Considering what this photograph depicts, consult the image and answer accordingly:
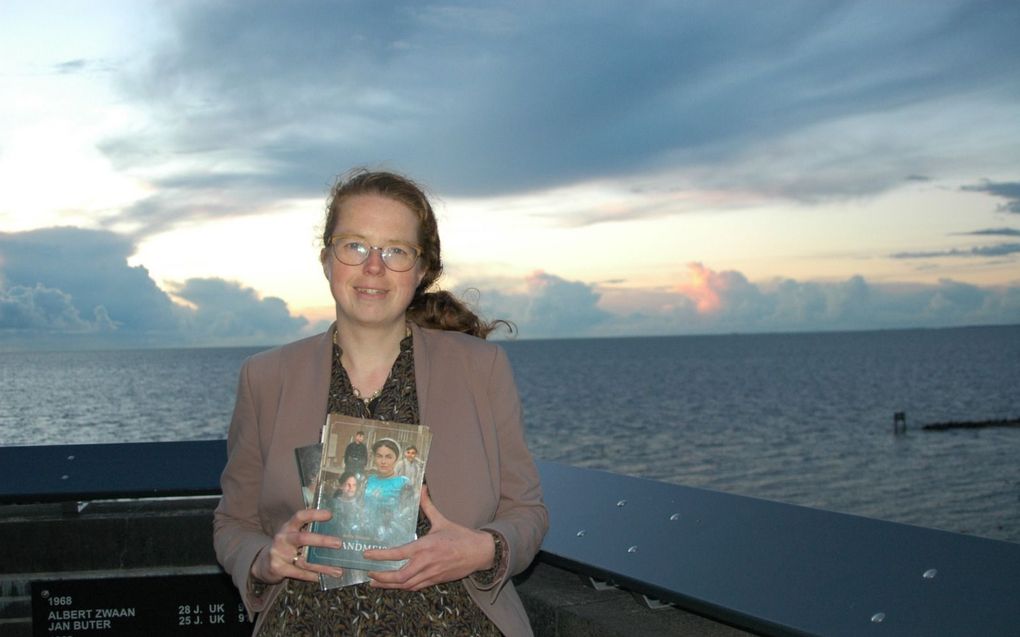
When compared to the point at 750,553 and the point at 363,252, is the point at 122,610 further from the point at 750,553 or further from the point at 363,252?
the point at 750,553

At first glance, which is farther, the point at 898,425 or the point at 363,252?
the point at 898,425

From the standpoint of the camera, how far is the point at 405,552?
2.13 m

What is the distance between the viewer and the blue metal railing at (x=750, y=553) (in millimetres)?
2385

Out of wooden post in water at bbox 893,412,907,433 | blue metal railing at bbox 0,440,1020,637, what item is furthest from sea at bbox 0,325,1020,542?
blue metal railing at bbox 0,440,1020,637

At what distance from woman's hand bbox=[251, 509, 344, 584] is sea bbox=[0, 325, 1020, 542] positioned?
731 inches

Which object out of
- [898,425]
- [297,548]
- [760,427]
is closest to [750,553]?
[297,548]

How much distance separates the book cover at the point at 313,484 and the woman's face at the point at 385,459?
0.13 meters

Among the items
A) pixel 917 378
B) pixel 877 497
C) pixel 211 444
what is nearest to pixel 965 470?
pixel 877 497

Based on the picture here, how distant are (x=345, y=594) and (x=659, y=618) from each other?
45.2 inches

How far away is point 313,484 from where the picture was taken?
2199mm

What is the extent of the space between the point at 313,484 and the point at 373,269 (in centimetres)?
51

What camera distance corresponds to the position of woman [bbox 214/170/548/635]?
2.32m


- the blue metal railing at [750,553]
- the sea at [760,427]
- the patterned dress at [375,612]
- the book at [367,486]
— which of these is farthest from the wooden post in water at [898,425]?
the book at [367,486]

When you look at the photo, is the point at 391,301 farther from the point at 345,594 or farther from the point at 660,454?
the point at 660,454
